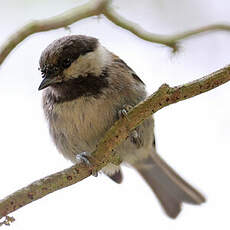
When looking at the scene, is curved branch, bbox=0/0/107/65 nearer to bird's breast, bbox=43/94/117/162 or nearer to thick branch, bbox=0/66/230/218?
thick branch, bbox=0/66/230/218

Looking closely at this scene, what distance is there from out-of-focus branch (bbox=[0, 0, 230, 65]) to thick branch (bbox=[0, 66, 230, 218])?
1.60 feet

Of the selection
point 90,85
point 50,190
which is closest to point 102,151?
point 50,190

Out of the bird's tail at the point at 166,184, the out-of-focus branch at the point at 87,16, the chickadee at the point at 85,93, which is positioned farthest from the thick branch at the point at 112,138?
the bird's tail at the point at 166,184

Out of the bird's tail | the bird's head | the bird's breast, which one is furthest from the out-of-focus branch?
the bird's tail

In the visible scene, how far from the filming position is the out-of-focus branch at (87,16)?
8.71 feet

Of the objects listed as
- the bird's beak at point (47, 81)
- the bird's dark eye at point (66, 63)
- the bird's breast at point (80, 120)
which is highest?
the bird's dark eye at point (66, 63)

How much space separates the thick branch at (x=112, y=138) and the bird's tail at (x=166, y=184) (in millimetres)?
1737

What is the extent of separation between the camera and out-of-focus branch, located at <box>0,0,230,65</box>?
266 cm

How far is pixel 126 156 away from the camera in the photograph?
3.91m

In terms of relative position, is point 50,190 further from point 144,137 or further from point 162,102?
point 144,137

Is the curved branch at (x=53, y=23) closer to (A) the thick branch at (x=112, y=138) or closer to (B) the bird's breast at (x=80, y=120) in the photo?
(A) the thick branch at (x=112, y=138)

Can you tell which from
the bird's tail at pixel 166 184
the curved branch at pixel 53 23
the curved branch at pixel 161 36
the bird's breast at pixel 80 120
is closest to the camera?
the curved branch at pixel 53 23

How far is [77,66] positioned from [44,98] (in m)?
0.47

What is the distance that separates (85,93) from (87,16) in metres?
0.73
